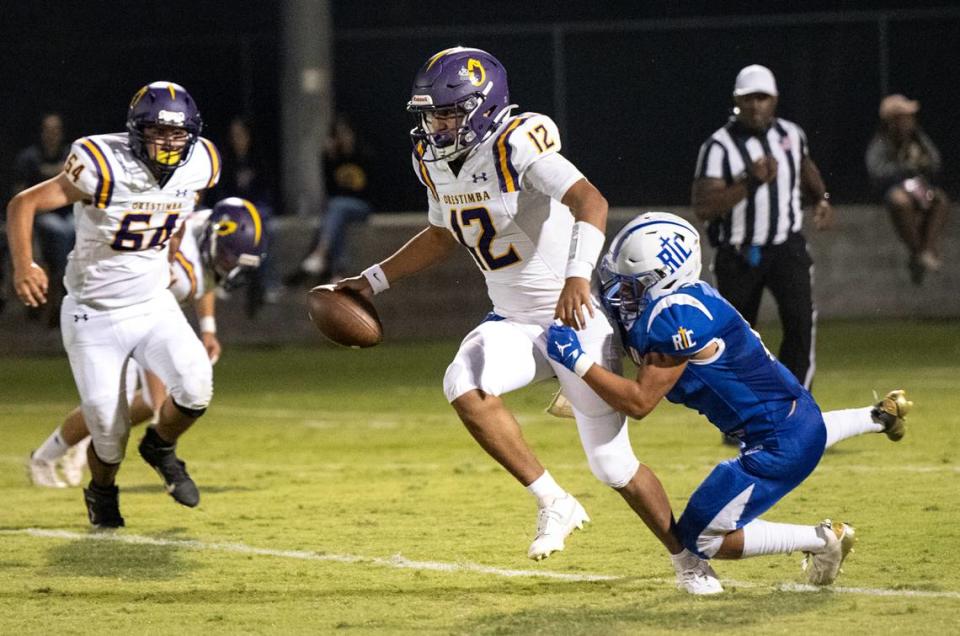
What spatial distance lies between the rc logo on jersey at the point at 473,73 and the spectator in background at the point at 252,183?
806 centimetres

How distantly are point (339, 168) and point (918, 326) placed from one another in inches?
188

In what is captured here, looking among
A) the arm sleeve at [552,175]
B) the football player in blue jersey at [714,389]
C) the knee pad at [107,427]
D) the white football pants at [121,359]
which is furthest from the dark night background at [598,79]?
the football player in blue jersey at [714,389]

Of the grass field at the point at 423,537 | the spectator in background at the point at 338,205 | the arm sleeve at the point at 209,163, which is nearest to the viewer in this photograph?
the grass field at the point at 423,537

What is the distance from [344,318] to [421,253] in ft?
1.17

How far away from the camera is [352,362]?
12445 mm

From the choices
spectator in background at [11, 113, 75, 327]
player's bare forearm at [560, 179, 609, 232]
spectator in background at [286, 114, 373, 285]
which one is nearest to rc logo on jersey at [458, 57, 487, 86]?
player's bare forearm at [560, 179, 609, 232]

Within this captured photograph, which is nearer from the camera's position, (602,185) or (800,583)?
(800,583)

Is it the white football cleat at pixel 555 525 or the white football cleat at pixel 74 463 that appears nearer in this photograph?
the white football cleat at pixel 555 525

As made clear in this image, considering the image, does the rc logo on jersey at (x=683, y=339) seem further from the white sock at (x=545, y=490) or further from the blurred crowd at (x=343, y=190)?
the blurred crowd at (x=343, y=190)

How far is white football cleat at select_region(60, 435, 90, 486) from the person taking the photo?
304 inches

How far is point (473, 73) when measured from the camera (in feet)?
17.7

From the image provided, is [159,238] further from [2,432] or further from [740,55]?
[740,55]

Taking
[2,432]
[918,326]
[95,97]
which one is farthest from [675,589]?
[95,97]

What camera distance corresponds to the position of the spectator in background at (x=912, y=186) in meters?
13.4
